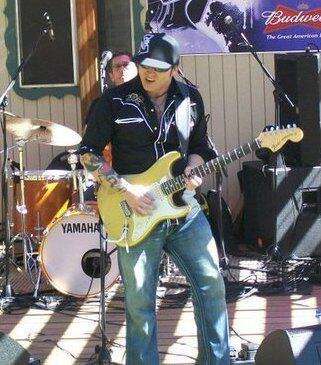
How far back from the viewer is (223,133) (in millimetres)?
8359

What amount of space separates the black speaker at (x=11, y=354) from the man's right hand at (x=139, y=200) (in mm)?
807

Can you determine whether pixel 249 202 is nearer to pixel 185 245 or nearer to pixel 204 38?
pixel 204 38

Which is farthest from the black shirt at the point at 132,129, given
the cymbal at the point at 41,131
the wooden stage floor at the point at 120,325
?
the cymbal at the point at 41,131

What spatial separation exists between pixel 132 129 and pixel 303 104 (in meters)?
2.82

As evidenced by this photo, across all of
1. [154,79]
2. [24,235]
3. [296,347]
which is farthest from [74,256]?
[296,347]

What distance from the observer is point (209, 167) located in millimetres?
4352

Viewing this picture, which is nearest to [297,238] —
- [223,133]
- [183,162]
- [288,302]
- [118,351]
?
[288,302]

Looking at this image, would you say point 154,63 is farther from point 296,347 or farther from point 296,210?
point 296,210

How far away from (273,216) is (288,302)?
3.13 feet

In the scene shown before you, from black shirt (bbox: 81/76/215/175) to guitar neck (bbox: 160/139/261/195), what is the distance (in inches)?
5.3

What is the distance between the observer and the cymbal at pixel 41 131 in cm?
652

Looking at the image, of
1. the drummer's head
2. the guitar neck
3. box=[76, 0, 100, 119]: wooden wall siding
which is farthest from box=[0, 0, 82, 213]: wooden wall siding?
the guitar neck

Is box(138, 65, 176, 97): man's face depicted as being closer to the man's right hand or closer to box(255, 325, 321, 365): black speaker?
the man's right hand

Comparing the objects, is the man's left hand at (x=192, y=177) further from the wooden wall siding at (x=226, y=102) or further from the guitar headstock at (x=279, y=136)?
the wooden wall siding at (x=226, y=102)
